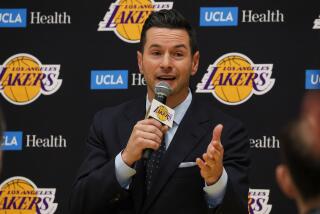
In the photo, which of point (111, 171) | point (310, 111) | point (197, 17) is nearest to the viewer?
point (310, 111)

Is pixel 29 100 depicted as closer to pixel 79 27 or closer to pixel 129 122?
pixel 79 27

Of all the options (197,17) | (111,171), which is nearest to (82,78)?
(197,17)

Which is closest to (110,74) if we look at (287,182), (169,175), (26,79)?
(26,79)

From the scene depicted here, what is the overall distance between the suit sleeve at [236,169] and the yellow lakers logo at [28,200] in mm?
2058

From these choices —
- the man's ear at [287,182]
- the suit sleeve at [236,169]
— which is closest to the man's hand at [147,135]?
the suit sleeve at [236,169]

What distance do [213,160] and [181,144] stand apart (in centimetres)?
38

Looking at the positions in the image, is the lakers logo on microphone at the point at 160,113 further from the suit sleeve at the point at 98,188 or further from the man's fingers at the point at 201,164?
the suit sleeve at the point at 98,188

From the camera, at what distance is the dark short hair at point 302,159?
1557 millimetres

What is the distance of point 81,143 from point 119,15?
3.29ft

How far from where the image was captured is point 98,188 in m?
2.86

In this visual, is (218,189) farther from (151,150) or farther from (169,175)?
(151,150)

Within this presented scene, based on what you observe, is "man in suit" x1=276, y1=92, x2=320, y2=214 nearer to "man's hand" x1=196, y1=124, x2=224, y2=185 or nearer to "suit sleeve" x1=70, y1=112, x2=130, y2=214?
"man's hand" x1=196, y1=124, x2=224, y2=185

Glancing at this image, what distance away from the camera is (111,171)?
112 inches

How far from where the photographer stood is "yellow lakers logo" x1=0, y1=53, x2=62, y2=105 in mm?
4746
